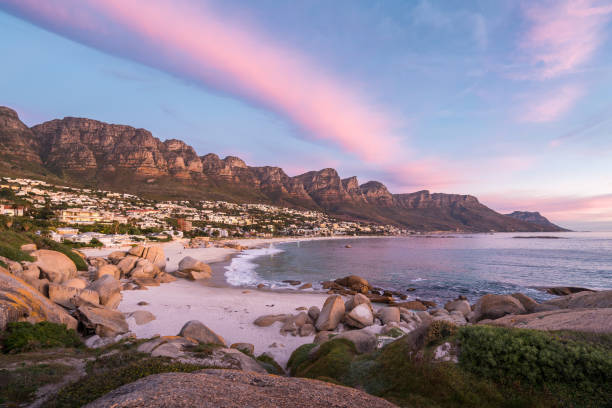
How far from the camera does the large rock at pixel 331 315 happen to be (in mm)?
14812

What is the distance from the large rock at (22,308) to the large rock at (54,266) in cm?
920

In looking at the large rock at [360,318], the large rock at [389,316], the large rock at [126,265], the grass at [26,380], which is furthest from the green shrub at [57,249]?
the large rock at [389,316]

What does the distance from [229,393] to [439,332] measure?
5.06 m

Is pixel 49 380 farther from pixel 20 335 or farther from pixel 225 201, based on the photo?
pixel 225 201

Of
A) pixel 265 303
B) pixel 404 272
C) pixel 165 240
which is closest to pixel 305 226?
pixel 165 240

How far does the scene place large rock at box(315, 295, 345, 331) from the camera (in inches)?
583

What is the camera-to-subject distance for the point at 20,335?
8.07 m

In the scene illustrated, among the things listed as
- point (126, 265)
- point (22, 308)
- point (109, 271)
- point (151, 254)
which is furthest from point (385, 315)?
point (151, 254)

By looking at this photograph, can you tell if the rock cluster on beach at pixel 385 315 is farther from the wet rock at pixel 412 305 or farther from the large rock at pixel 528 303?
the wet rock at pixel 412 305

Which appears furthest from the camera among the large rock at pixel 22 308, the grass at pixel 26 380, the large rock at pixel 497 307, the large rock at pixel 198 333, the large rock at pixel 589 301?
Result: the large rock at pixel 497 307

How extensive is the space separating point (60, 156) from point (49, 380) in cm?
20265

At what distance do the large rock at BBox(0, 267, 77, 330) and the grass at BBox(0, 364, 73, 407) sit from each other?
3.55m

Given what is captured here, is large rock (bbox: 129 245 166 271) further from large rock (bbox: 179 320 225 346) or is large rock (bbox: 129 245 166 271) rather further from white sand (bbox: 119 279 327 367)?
large rock (bbox: 179 320 225 346)

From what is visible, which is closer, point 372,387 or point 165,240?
point 372,387
